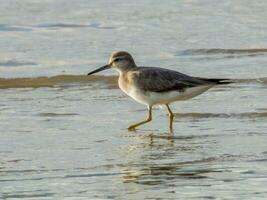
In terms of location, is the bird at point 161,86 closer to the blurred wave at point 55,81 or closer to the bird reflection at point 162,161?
the bird reflection at point 162,161

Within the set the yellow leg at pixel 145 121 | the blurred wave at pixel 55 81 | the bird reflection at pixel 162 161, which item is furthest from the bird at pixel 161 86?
the blurred wave at pixel 55 81

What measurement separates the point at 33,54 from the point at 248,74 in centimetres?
346

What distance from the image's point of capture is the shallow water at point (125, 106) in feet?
26.4

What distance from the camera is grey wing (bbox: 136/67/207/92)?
11.0 m

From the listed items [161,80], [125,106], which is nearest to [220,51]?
[125,106]

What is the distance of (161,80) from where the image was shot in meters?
11.2

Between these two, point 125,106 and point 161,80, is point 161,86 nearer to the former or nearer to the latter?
point 161,80

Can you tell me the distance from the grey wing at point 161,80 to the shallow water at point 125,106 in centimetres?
36

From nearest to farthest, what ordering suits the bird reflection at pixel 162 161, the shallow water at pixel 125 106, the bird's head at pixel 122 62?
the shallow water at pixel 125 106 < the bird reflection at pixel 162 161 < the bird's head at pixel 122 62

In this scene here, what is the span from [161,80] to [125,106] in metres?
0.92

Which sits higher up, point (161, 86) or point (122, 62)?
point (122, 62)

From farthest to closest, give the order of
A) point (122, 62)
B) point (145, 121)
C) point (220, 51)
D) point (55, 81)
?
point (220, 51) → point (55, 81) → point (122, 62) → point (145, 121)

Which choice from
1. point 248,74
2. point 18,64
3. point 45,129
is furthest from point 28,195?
point 18,64

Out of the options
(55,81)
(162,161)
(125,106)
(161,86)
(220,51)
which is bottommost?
(162,161)
